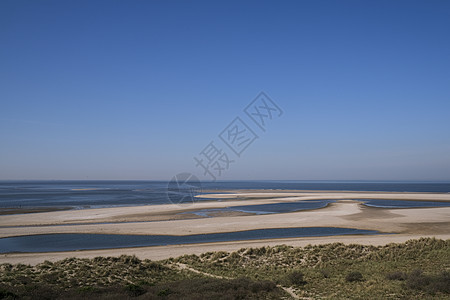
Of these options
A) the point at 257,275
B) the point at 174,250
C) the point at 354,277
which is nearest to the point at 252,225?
the point at 174,250

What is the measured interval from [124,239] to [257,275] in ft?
57.8

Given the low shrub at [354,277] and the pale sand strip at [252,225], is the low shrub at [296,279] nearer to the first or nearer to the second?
the low shrub at [354,277]

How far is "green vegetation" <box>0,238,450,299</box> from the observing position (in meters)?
14.8

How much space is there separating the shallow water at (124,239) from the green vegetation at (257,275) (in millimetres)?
8098

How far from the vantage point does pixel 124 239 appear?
32625 mm

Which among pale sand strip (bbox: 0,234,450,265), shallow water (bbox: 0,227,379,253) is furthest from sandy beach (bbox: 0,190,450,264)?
shallow water (bbox: 0,227,379,253)

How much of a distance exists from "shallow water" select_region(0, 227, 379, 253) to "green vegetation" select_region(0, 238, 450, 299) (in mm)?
8098

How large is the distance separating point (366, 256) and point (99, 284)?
17.9m

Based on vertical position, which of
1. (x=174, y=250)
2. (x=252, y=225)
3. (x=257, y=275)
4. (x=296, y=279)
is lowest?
(x=252, y=225)

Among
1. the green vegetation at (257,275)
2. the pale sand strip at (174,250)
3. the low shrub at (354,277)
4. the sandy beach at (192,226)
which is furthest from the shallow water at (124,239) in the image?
the low shrub at (354,277)

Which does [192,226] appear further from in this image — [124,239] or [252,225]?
[124,239]

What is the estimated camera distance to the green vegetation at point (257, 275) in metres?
14.8

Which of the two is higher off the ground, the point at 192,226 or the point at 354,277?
the point at 354,277

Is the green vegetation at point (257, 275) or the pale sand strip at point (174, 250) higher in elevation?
the green vegetation at point (257, 275)
